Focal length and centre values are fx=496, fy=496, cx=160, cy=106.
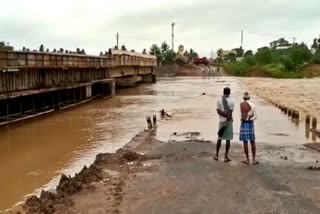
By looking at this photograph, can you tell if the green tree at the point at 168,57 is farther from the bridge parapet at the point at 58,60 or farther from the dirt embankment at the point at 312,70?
the bridge parapet at the point at 58,60

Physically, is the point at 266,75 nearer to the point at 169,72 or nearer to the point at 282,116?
the point at 169,72

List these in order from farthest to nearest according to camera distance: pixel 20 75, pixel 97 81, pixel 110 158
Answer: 1. pixel 97 81
2. pixel 20 75
3. pixel 110 158

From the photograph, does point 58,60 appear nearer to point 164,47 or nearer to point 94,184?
point 94,184

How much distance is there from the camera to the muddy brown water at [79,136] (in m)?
14.5

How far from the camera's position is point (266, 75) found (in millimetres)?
104938

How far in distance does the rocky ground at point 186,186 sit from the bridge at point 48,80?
42.2ft

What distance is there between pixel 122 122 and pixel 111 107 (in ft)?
34.8

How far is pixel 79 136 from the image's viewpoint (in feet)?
75.9

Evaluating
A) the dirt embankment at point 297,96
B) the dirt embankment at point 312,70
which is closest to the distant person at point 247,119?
the dirt embankment at point 297,96

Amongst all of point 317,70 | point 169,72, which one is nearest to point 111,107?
point 317,70

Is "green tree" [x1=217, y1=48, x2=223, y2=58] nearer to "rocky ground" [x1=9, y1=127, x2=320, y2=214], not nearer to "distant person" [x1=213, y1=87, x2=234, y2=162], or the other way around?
"rocky ground" [x1=9, y1=127, x2=320, y2=214]

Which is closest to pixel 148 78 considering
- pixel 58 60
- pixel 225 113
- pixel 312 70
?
pixel 312 70

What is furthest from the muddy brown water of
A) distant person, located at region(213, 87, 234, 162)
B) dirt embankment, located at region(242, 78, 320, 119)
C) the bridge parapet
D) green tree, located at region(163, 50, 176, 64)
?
green tree, located at region(163, 50, 176, 64)

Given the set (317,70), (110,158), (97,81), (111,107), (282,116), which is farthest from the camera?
(317,70)
